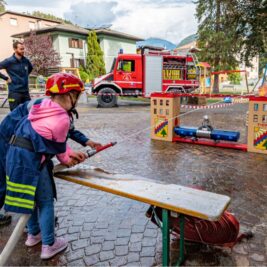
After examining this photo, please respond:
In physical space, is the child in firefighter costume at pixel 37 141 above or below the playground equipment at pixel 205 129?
above

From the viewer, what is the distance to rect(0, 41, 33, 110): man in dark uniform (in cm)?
577

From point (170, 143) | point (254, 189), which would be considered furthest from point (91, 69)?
point (254, 189)

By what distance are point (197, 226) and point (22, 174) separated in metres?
1.54

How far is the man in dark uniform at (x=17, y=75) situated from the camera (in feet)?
18.9

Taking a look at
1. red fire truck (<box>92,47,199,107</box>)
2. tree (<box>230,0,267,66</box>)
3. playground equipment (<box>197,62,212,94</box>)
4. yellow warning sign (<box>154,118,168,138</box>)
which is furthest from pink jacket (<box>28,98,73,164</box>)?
playground equipment (<box>197,62,212,94</box>)

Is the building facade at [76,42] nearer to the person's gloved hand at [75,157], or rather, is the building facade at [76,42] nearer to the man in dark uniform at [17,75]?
the man in dark uniform at [17,75]

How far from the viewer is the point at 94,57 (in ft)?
111

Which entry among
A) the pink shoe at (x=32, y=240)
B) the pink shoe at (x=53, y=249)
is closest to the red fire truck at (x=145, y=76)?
the pink shoe at (x=32, y=240)

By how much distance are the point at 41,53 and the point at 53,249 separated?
3123cm

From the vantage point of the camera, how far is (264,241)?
2879 mm

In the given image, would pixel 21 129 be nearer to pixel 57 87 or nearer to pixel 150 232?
pixel 57 87

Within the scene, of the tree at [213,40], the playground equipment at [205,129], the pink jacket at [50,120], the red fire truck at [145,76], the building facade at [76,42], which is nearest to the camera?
the pink jacket at [50,120]

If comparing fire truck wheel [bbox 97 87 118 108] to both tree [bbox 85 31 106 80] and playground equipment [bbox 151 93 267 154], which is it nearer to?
playground equipment [bbox 151 93 267 154]

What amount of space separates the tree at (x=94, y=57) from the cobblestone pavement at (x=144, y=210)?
28800 mm
